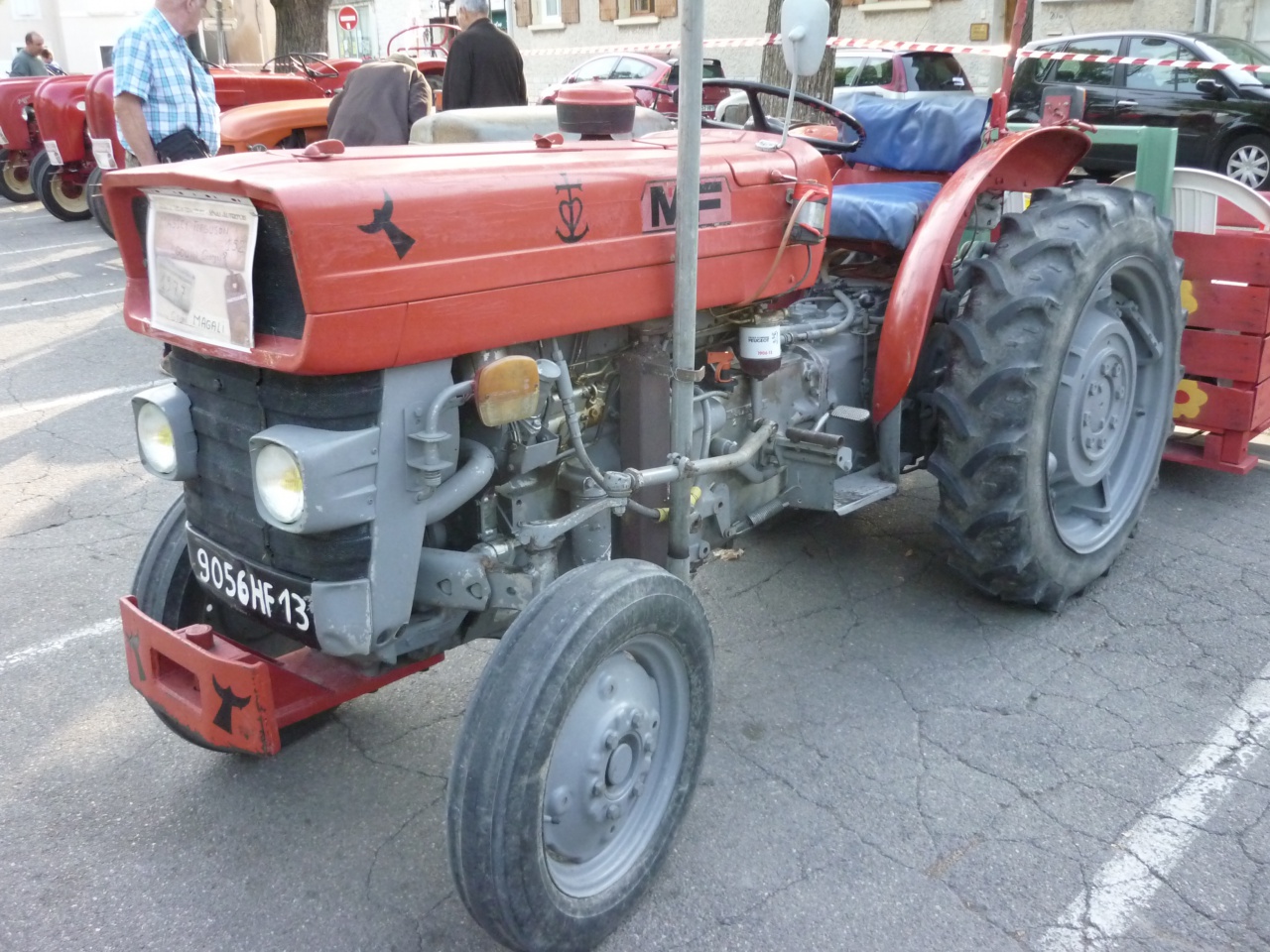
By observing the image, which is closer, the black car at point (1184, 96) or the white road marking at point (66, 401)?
the white road marking at point (66, 401)

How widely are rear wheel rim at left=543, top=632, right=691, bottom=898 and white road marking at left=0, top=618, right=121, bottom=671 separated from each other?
1.96m

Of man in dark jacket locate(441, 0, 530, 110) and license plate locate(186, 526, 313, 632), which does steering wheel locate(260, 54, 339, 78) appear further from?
license plate locate(186, 526, 313, 632)

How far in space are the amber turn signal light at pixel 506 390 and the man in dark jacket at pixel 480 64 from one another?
4.43 m

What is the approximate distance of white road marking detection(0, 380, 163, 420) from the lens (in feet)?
18.7

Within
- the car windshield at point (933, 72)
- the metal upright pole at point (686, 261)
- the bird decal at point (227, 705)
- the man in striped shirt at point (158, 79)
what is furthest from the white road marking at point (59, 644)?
the car windshield at point (933, 72)

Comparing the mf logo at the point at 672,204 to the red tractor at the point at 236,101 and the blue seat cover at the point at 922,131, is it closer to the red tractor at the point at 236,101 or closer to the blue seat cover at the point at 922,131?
the blue seat cover at the point at 922,131

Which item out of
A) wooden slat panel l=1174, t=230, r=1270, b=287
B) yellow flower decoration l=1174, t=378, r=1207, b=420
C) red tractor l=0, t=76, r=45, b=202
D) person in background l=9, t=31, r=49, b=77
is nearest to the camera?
wooden slat panel l=1174, t=230, r=1270, b=287

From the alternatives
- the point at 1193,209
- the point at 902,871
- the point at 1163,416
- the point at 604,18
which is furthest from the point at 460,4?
the point at 604,18

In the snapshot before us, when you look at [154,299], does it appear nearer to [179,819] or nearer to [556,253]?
[556,253]

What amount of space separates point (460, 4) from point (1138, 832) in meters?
5.63

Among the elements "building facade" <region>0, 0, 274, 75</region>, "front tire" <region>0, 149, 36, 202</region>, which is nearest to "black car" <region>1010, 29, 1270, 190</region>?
"front tire" <region>0, 149, 36, 202</region>

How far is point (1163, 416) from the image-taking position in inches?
151

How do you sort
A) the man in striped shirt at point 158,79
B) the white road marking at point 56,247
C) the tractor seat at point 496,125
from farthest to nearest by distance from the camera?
1. the white road marking at point 56,247
2. the man in striped shirt at point 158,79
3. the tractor seat at point 496,125

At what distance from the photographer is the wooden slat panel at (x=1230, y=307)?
4062mm
